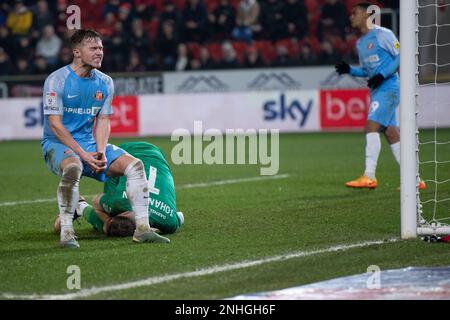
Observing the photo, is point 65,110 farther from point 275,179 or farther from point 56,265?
point 275,179

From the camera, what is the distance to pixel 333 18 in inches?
848

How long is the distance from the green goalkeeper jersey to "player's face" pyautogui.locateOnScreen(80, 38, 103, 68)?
107cm

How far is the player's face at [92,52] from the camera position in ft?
23.2

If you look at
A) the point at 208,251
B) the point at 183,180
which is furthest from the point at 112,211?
the point at 183,180

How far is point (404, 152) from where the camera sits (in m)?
7.05

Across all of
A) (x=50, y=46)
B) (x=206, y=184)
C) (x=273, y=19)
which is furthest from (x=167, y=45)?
(x=206, y=184)

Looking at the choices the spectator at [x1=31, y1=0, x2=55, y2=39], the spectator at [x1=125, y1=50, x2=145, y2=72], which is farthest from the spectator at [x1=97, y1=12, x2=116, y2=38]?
the spectator at [x1=31, y1=0, x2=55, y2=39]

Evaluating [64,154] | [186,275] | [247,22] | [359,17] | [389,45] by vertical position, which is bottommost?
[186,275]

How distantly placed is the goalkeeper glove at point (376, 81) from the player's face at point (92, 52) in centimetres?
464

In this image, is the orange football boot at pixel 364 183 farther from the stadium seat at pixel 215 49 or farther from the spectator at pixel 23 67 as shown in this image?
the spectator at pixel 23 67

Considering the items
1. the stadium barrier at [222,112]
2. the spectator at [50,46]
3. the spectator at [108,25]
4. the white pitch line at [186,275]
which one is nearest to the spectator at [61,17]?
the spectator at [50,46]

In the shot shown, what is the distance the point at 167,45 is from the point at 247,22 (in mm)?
1938

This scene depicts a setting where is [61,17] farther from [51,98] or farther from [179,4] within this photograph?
[51,98]
